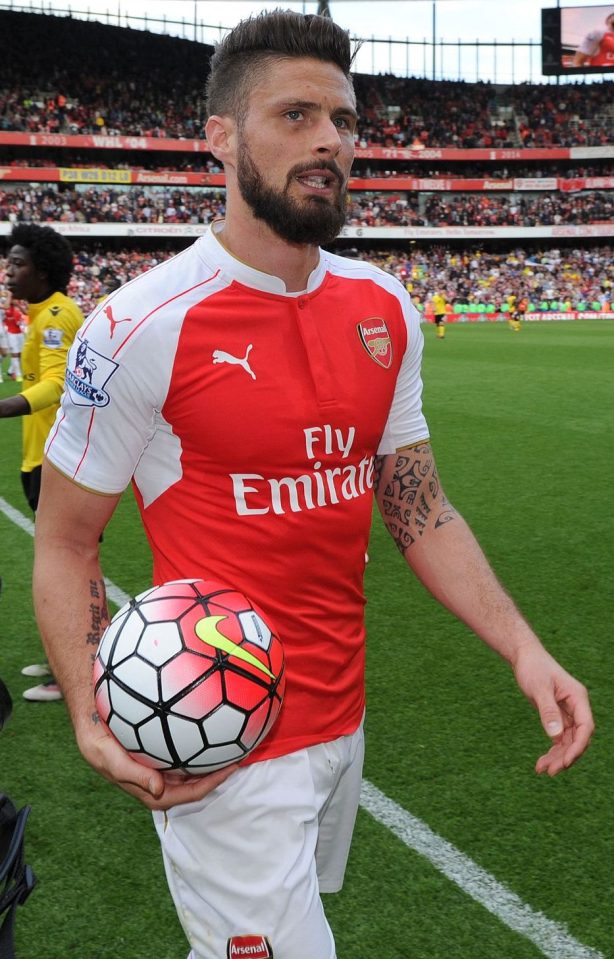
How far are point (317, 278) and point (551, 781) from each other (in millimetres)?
2674

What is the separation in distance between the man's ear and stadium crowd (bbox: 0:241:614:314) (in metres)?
41.7

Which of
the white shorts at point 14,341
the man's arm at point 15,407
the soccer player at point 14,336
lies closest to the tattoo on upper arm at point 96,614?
the man's arm at point 15,407

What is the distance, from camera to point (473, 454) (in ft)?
36.9

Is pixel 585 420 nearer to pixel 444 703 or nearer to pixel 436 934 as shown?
pixel 444 703

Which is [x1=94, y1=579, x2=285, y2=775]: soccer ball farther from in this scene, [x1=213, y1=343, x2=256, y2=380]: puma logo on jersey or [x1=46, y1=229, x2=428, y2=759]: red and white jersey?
[x1=213, y1=343, x2=256, y2=380]: puma logo on jersey

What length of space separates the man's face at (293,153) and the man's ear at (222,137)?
0.04 meters

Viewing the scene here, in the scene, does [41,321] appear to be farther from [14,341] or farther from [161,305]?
[14,341]

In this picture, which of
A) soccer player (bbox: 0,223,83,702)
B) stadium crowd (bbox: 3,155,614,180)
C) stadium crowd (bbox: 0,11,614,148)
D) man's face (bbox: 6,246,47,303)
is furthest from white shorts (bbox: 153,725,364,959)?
stadium crowd (bbox: 0,11,614,148)

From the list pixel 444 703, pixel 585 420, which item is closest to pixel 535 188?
pixel 585 420

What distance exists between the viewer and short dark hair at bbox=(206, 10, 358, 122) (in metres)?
1.90

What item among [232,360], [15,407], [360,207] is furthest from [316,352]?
[360,207]

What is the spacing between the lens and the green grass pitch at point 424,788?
303cm

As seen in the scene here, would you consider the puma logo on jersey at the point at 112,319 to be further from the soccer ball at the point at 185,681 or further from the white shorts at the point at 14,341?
the white shorts at the point at 14,341

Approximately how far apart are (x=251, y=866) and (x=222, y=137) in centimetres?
145
